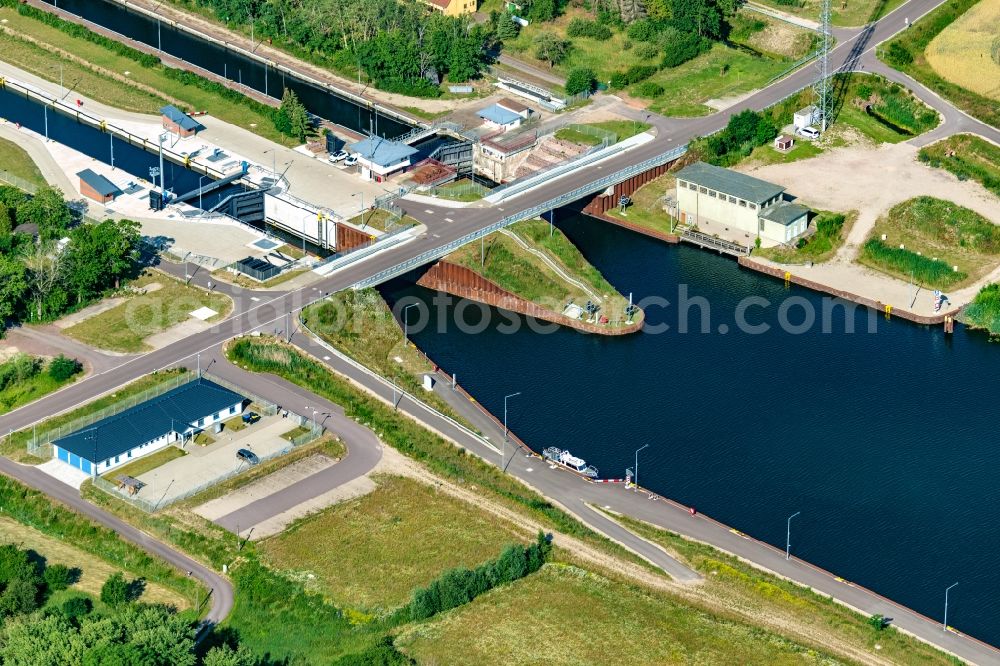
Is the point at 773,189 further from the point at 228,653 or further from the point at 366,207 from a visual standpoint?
the point at 228,653

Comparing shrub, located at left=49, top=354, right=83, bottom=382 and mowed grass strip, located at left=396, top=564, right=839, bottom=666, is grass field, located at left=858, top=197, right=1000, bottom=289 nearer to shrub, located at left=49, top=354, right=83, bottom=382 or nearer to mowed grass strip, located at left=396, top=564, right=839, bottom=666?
mowed grass strip, located at left=396, top=564, right=839, bottom=666

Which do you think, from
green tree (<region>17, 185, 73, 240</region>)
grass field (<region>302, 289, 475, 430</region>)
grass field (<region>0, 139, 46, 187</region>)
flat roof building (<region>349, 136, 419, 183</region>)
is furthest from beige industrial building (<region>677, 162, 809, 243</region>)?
grass field (<region>0, 139, 46, 187</region>)

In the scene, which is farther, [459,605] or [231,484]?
[231,484]

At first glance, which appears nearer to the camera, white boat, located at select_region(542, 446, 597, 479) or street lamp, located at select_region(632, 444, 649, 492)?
street lamp, located at select_region(632, 444, 649, 492)

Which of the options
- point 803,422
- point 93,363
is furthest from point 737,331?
point 93,363

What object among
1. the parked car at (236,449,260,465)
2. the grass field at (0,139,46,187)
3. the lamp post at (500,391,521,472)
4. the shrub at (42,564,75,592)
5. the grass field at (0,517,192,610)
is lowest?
the grass field at (0,517,192,610)

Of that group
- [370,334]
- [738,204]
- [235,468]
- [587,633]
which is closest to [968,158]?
[738,204]

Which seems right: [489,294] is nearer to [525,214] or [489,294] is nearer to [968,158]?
[525,214]
